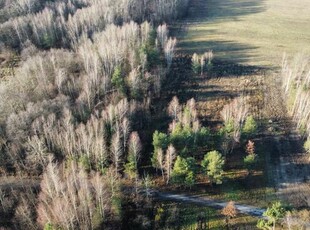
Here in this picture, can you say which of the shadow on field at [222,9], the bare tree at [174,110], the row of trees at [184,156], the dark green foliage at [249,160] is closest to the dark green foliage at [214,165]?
the row of trees at [184,156]

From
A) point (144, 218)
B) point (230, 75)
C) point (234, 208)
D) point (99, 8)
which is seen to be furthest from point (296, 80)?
point (99, 8)

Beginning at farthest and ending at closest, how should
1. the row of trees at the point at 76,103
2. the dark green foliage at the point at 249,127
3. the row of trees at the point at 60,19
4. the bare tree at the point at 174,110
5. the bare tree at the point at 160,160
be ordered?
the row of trees at the point at 60,19
the bare tree at the point at 174,110
the dark green foliage at the point at 249,127
the bare tree at the point at 160,160
the row of trees at the point at 76,103

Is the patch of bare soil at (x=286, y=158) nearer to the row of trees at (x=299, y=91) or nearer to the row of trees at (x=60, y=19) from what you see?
the row of trees at (x=299, y=91)

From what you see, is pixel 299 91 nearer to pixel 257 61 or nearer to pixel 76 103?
pixel 257 61

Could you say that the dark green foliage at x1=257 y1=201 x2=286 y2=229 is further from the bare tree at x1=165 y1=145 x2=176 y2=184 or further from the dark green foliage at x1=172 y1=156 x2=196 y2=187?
the bare tree at x1=165 y1=145 x2=176 y2=184

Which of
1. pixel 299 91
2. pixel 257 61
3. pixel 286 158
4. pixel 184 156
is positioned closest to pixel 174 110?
pixel 184 156
